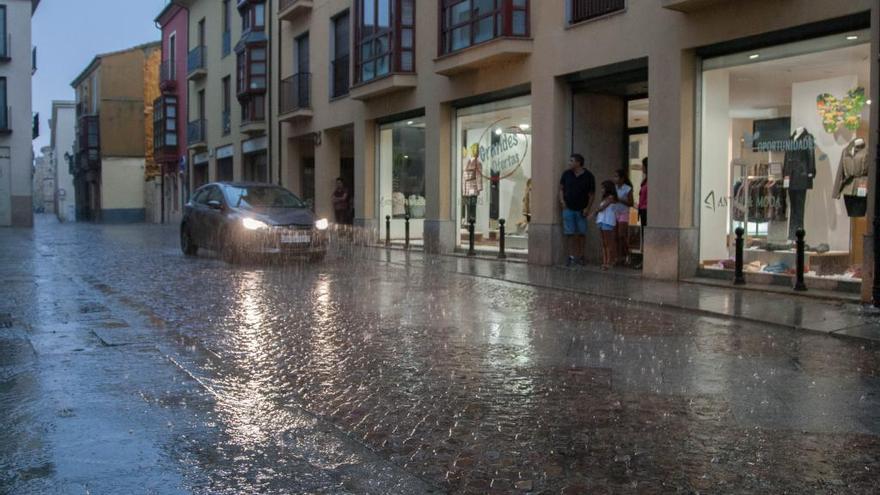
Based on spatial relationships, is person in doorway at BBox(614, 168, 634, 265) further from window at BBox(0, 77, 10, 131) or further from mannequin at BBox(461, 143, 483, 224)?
window at BBox(0, 77, 10, 131)

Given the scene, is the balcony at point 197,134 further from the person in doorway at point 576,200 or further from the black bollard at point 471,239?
the person in doorway at point 576,200

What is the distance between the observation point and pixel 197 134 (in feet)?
124

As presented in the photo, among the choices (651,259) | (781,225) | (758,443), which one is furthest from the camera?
(651,259)

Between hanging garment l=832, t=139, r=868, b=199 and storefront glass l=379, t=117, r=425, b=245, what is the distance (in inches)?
435

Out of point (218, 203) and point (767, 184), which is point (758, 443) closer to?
point (767, 184)

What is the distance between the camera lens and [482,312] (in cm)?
957

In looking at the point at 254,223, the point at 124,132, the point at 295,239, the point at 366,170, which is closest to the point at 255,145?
the point at 366,170

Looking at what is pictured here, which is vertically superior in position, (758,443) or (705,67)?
(705,67)

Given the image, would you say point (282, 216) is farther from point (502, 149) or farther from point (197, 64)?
point (197, 64)

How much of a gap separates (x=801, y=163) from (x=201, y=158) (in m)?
Answer: 31.0

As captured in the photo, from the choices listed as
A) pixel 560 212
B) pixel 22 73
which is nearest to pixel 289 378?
pixel 560 212

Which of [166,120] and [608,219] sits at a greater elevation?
[166,120]

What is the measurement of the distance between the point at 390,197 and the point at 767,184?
472 inches

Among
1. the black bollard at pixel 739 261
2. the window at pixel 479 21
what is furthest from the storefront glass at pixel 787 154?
the window at pixel 479 21
